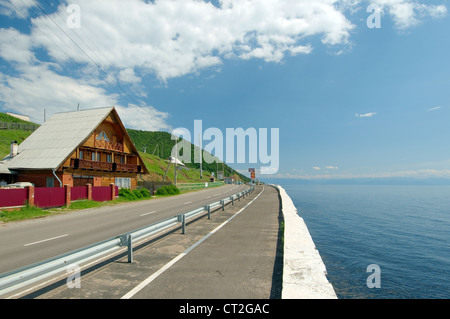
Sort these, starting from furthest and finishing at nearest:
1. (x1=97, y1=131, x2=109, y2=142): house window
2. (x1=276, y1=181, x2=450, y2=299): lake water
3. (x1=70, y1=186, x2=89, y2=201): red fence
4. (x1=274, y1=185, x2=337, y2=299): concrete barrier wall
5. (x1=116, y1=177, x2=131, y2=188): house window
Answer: (x1=116, y1=177, x2=131, y2=188): house window, (x1=97, y1=131, x2=109, y2=142): house window, (x1=70, y1=186, x2=89, y2=201): red fence, (x1=276, y1=181, x2=450, y2=299): lake water, (x1=274, y1=185, x2=337, y2=299): concrete barrier wall

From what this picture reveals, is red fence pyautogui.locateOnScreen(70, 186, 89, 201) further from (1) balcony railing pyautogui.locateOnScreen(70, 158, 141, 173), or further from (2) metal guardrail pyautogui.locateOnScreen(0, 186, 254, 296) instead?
(2) metal guardrail pyautogui.locateOnScreen(0, 186, 254, 296)

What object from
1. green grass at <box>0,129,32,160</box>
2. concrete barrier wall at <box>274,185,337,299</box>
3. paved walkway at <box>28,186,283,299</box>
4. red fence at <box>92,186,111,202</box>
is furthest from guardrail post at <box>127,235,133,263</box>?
green grass at <box>0,129,32,160</box>

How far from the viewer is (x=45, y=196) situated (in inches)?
802

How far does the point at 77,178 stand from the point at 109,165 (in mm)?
4389

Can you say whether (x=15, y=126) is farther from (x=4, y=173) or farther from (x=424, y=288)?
(x=424, y=288)

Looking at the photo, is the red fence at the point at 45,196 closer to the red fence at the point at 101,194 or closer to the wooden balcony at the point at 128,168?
the red fence at the point at 101,194

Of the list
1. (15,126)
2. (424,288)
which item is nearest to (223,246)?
(424,288)

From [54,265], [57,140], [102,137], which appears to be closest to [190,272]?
[54,265]

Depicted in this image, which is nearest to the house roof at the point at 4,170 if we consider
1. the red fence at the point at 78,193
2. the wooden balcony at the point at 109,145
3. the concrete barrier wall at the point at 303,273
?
the wooden balcony at the point at 109,145

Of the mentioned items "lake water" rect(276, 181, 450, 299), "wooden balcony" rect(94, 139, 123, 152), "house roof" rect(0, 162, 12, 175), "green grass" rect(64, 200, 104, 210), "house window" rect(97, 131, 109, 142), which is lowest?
"lake water" rect(276, 181, 450, 299)

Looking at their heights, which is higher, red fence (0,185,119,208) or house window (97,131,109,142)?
house window (97,131,109,142)

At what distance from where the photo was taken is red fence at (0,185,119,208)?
59.5ft

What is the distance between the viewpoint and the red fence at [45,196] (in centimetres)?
1812
